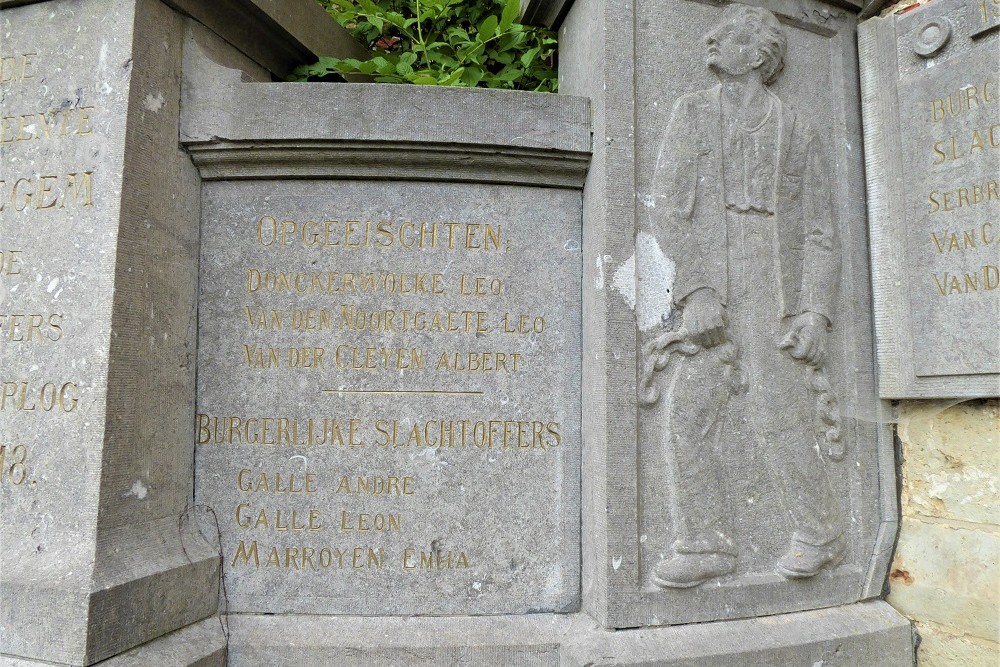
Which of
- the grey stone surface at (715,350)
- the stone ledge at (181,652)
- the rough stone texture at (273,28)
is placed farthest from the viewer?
A: the rough stone texture at (273,28)

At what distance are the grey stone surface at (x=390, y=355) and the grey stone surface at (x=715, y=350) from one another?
0.22m

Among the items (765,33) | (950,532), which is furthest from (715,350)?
(765,33)

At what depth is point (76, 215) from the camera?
8.20 ft

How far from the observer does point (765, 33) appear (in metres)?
2.79

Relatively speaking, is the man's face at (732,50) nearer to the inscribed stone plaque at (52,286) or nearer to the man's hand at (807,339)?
the man's hand at (807,339)

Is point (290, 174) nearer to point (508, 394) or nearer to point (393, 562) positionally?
point (508, 394)

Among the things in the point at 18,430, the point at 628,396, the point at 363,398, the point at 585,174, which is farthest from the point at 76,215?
the point at 628,396

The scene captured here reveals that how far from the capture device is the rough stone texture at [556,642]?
244cm

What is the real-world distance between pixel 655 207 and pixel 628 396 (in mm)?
797

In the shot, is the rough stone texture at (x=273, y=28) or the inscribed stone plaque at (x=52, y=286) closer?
the inscribed stone plaque at (x=52, y=286)

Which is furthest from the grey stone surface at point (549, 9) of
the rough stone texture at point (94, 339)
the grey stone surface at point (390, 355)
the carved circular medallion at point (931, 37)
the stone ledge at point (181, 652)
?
the stone ledge at point (181, 652)

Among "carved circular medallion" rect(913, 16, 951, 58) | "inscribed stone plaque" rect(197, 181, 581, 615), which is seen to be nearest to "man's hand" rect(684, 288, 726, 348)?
"inscribed stone plaque" rect(197, 181, 581, 615)

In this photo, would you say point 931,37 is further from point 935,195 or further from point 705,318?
point 705,318

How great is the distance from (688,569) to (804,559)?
537 millimetres
